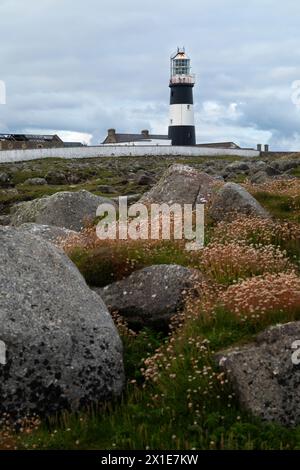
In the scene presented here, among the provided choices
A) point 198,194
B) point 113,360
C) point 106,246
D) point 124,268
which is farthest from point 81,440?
point 198,194

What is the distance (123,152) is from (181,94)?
39.6ft

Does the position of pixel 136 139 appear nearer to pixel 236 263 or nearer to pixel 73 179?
pixel 73 179

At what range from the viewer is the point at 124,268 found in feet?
47.8

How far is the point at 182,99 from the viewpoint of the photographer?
3989 inches

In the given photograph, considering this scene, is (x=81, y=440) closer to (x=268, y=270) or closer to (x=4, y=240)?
(x=4, y=240)

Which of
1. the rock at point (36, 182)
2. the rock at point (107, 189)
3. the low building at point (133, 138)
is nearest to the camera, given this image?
the rock at point (107, 189)

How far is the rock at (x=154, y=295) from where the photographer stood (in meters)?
13.0

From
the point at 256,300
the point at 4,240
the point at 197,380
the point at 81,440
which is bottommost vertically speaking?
the point at 81,440

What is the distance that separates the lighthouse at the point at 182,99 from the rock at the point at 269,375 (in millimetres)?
92749

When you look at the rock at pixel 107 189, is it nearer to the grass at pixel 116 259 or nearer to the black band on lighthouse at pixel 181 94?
the grass at pixel 116 259

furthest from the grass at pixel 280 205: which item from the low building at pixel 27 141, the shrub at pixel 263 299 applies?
the low building at pixel 27 141
